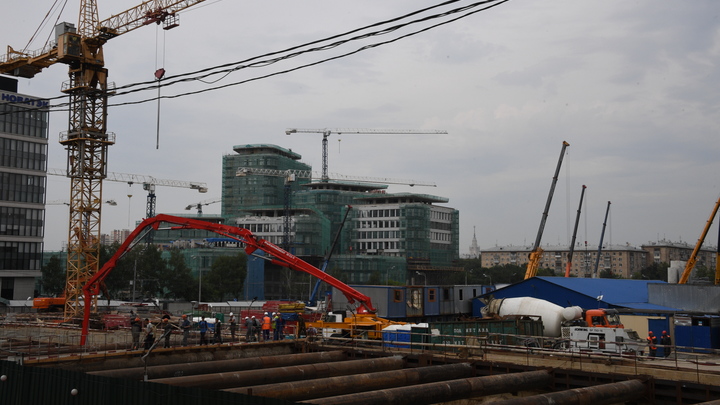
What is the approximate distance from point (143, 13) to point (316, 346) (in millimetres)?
37891

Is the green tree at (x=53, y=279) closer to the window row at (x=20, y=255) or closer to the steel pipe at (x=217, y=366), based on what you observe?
the window row at (x=20, y=255)

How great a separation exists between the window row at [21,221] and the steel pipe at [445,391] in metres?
69.6

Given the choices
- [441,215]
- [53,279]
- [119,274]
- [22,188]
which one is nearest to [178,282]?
[119,274]

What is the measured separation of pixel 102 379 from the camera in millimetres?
19562

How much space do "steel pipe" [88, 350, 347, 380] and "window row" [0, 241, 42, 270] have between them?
201 ft

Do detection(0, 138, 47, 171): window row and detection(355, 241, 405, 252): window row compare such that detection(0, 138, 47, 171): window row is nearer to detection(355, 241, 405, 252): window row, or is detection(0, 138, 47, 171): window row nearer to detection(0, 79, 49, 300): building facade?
detection(0, 79, 49, 300): building facade

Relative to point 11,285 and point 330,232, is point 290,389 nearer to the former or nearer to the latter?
point 11,285

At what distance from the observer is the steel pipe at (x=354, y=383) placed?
20.7 meters

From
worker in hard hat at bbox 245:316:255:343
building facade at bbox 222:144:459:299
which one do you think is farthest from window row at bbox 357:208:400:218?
worker in hard hat at bbox 245:316:255:343

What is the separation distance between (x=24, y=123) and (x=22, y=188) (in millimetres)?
7709

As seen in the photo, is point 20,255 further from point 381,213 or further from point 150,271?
point 381,213

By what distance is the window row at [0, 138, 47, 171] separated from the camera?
77238 mm

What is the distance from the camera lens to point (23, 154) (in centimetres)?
7906

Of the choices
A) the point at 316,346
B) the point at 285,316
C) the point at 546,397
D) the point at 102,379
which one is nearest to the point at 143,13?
the point at 285,316
